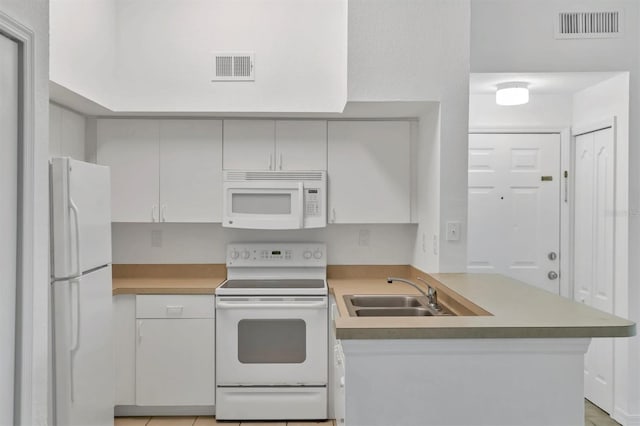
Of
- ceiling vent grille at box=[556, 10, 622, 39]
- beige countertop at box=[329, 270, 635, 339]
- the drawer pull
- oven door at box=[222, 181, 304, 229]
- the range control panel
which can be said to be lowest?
the drawer pull

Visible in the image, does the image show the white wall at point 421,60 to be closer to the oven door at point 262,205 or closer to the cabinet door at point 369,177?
the cabinet door at point 369,177

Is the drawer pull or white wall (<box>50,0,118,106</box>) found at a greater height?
white wall (<box>50,0,118,106</box>)

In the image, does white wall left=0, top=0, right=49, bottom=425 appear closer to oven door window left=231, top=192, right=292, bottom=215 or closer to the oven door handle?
the oven door handle

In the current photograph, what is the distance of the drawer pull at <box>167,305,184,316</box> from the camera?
3.06m

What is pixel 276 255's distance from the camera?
3.47 meters

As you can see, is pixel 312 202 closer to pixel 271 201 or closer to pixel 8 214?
pixel 271 201

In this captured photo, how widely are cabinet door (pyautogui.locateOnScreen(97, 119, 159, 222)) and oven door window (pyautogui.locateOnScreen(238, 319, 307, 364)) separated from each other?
1027mm

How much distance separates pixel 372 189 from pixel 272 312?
3.54ft

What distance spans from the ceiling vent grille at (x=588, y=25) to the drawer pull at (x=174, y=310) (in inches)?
116

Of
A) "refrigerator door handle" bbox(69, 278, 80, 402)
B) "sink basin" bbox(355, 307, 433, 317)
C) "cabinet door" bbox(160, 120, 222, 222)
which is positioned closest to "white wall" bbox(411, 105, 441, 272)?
"sink basin" bbox(355, 307, 433, 317)

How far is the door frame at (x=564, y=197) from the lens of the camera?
11.8 ft

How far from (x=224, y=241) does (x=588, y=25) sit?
9.30 feet

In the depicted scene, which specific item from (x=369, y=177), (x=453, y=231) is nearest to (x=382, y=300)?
(x=453, y=231)

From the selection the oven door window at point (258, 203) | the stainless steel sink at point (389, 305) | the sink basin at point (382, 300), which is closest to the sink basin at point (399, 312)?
the stainless steel sink at point (389, 305)
